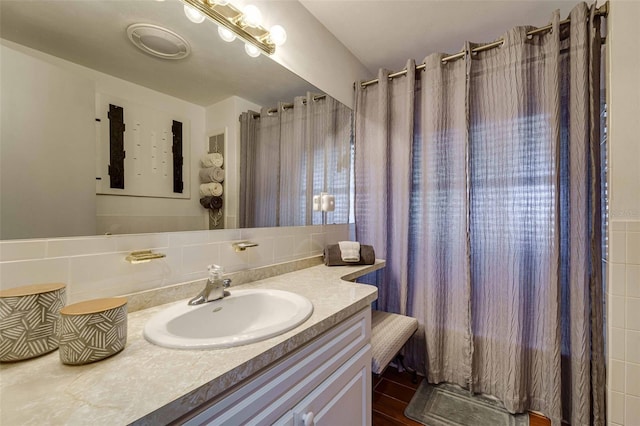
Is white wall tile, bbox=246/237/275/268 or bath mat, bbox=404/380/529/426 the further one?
bath mat, bbox=404/380/529/426

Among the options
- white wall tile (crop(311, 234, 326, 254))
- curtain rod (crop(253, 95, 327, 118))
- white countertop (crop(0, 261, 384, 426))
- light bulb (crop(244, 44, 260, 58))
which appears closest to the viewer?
white countertop (crop(0, 261, 384, 426))

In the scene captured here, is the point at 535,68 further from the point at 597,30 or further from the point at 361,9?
the point at 361,9

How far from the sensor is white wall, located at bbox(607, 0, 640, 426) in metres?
1.16

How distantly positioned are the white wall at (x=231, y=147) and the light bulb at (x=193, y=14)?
294 millimetres

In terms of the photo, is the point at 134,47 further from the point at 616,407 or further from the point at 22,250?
the point at 616,407

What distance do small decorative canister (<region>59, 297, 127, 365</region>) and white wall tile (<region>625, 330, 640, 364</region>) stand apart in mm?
1946

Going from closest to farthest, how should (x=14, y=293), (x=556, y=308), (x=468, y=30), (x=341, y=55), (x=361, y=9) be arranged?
1. (x=14, y=293)
2. (x=556, y=308)
3. (x=361, y=9)
4. (x=468, y=30)
5. (x=341, y=55)

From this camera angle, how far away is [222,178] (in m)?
1.14

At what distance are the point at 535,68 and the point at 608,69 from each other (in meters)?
0.30

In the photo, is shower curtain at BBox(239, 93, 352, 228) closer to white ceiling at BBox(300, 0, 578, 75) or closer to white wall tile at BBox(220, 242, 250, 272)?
white wall tile at BBox(220, 242, 250, 272)

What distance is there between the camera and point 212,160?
3.60 feet

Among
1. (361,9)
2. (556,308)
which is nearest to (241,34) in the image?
(361,9)

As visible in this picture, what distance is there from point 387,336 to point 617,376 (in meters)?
1.02

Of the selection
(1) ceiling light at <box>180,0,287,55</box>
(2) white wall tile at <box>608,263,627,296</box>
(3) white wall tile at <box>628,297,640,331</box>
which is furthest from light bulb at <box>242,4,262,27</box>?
(3) white wall tile at <box>628,297,640,331</box>
